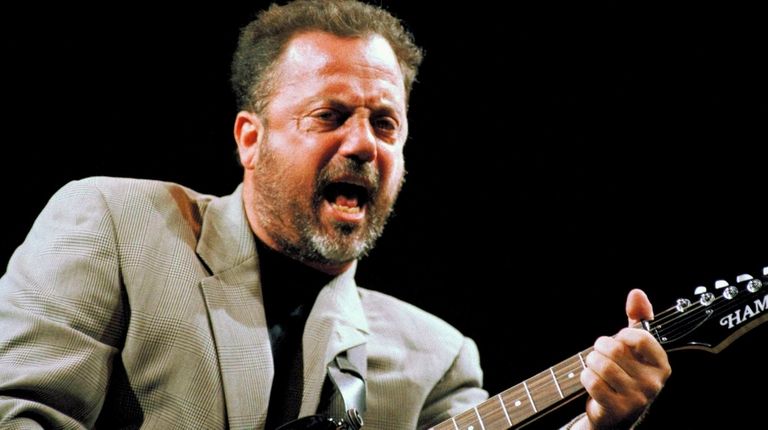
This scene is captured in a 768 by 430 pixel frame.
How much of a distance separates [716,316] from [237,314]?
1276 mm

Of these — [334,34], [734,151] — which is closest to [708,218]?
[734,151]

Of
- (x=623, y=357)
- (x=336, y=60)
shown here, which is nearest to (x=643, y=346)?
(x=623, y=357)

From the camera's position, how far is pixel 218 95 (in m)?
3.01

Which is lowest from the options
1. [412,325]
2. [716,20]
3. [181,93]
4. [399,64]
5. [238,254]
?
[412,325]

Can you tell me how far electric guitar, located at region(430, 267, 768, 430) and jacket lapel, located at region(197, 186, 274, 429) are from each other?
541 millimetres

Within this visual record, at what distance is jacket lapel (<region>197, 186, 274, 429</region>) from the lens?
195 cm

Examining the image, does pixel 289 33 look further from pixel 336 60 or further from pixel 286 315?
pixel 286 315

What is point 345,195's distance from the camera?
2.32 m

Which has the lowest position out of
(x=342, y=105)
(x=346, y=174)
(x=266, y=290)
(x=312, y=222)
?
(x=266, y=290)

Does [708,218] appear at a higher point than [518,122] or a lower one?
lower

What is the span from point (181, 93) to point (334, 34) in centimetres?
91

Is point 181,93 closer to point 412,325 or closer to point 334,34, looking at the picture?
point 334,34

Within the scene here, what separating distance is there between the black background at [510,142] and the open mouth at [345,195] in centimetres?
93

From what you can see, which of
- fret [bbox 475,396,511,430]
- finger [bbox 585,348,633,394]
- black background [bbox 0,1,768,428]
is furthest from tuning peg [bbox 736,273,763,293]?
black background [bbox 0,1,768,428]
